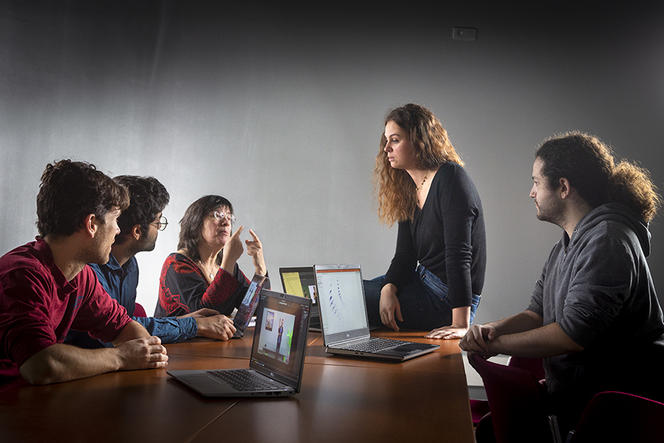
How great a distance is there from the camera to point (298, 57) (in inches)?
181

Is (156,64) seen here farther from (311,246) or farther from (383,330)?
(383,330)

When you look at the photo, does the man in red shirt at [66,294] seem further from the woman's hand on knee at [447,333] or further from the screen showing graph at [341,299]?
the woman's hand on knee at [447,333]

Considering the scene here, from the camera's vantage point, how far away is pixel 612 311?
5.34ft

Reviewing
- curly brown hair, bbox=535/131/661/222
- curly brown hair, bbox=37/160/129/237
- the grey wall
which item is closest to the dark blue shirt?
curly brown hair, bbox=37/160/129/237

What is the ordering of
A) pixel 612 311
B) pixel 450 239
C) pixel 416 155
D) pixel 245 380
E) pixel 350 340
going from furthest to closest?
pixel 416 155, pixel 450 239, pixel 350 340, pixel 612 311, pixel 245 380

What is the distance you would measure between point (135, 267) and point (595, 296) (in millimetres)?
1816

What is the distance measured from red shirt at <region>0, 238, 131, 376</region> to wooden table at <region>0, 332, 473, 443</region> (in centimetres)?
12

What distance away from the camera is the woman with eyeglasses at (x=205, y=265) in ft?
8.73

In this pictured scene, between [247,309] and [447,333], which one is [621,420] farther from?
[247,309]

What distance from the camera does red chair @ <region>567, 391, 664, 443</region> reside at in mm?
1224

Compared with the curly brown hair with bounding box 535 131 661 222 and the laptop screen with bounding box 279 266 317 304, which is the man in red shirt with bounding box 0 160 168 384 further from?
the curly brown hair with bounding box 535 131 661 222

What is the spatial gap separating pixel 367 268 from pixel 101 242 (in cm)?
285

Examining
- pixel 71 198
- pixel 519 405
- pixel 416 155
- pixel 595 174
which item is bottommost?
pixel 519 405

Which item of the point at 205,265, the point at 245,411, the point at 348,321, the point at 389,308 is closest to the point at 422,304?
the point at 389,308
